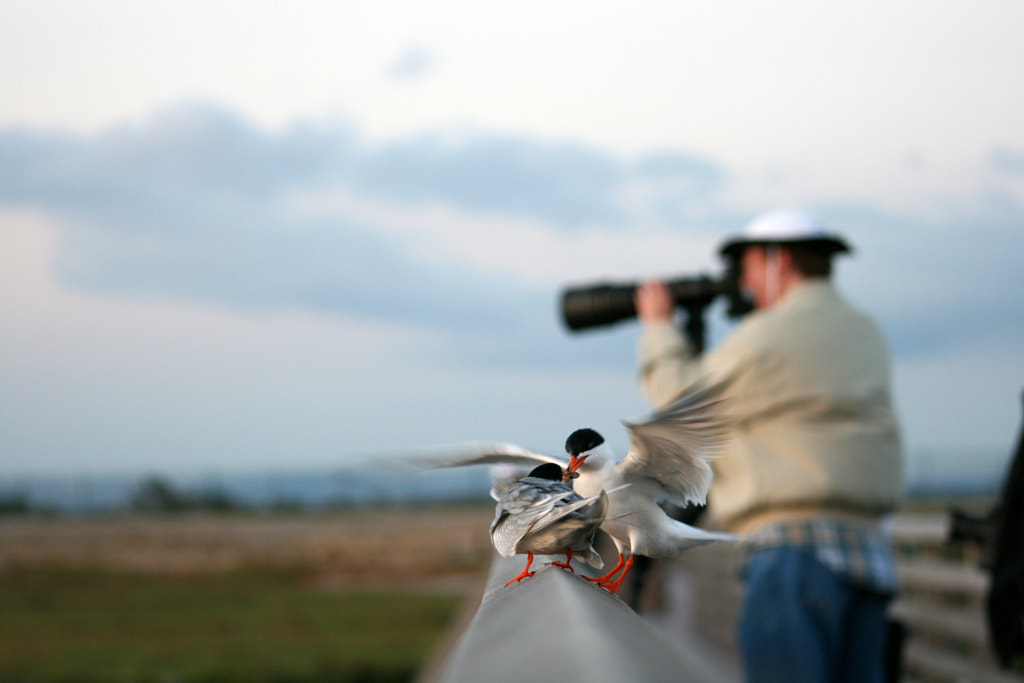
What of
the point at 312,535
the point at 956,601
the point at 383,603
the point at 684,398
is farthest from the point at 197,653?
the point at 312,535

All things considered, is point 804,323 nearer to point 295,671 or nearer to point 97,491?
point 295,671

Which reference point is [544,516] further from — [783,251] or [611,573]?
[783,251]

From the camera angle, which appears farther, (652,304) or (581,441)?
(652,304)

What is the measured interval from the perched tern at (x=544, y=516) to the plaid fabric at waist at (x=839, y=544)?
81.6 inches

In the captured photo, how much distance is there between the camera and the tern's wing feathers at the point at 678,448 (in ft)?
3.03

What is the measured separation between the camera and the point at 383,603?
16.2m

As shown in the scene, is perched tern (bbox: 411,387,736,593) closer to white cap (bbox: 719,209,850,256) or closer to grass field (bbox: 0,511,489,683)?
grass field (bbox: 0,511,489,683)

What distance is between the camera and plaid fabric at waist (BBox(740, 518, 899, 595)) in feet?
9.65

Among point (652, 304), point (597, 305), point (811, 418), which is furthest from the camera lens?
point (811, 418)

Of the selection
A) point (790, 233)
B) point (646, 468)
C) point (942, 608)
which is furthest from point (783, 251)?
point (942, 608)

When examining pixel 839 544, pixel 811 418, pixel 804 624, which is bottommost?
pixel 804 624

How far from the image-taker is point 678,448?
3.28 feet

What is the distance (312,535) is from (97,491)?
40.8 ft

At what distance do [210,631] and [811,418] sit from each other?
12384mm
